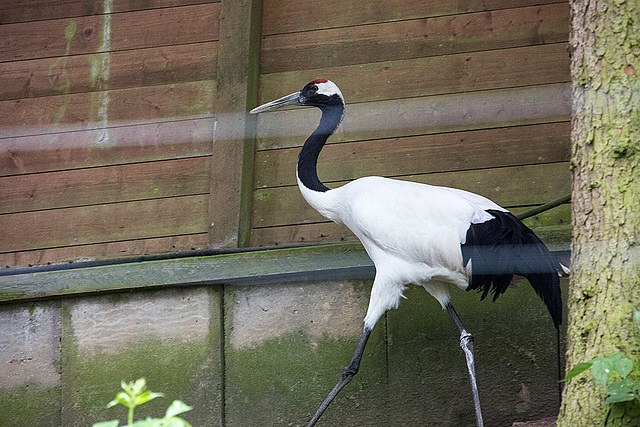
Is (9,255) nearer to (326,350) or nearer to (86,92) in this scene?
(86,92)

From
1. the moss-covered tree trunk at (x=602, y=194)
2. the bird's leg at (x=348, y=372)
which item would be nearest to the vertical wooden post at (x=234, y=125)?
the bird's leg at (x=348, y=372)

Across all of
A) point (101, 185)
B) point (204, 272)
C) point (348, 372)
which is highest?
point (101, 185)

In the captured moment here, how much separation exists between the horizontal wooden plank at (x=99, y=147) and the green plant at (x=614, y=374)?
8.49 ft

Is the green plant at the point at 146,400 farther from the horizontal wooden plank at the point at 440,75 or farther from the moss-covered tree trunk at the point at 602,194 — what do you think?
the horizontal wooden plank at the point at 440,75

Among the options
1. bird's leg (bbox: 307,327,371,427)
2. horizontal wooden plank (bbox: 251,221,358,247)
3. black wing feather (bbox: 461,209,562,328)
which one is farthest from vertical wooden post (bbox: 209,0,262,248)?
black wing feather (bbox: 461,209,562,328)

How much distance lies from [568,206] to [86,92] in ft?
8.92

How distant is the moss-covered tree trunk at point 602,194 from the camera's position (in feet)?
8.02

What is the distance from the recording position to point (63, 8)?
4426mm

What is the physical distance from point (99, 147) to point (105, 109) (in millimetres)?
217

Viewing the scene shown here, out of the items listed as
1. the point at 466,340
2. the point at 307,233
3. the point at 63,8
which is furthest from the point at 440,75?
the point at 63,8

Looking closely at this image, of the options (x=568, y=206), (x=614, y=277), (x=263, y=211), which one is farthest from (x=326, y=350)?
(x=614, y=277)

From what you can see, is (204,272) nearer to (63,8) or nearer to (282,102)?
(282,102)

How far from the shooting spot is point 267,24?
14.1 ft

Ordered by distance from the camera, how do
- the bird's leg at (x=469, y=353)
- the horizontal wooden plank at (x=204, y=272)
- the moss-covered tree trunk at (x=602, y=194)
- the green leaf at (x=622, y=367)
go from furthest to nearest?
the horizontal wooden plank at (x=204, y=272) → the bird's leg at (x=469, y=353) → the moss-covered tree trunk at (x=602, y=194) → the green leaf at (x=622, y=367)
